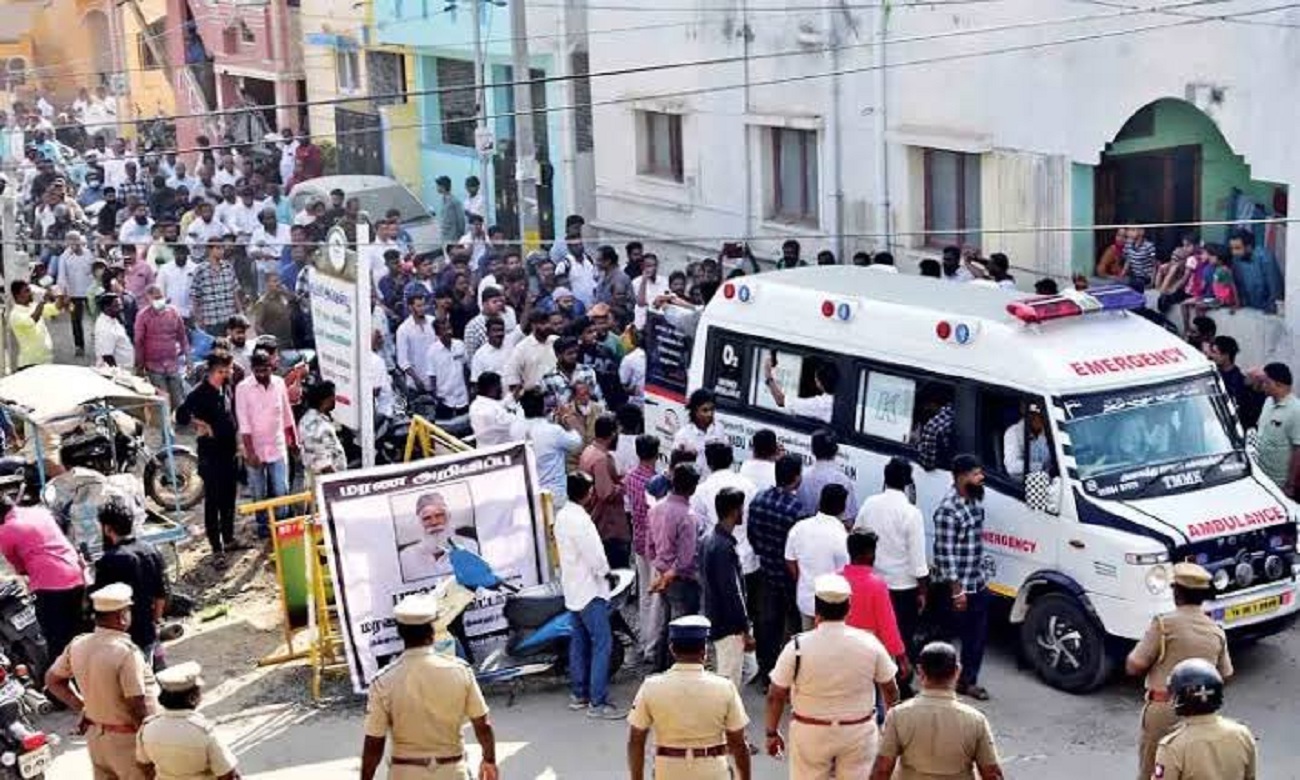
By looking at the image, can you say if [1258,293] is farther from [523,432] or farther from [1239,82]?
[523,432]

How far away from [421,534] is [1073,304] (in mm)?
4246

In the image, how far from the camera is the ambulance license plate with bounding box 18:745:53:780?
33.9 ft

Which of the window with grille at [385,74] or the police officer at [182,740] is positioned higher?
the window with grille at [385,74]

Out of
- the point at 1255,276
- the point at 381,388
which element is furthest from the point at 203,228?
the point at 1255,276

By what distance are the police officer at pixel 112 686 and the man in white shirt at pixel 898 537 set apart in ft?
13.7

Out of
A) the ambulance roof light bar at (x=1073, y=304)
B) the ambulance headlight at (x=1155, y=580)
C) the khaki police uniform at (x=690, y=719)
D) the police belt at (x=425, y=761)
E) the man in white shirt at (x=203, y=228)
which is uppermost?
the ambulance roof light bar at (x=1073, y=304)

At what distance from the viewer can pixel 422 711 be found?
8.53m

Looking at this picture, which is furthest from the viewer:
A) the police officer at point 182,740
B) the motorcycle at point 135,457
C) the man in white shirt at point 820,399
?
the motorcycle at point 135,457

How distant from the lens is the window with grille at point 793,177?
73.5ft

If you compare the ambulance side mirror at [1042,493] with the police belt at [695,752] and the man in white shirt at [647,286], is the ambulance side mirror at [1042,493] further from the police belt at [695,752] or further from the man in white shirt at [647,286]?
the man in white shirt at [647,286]

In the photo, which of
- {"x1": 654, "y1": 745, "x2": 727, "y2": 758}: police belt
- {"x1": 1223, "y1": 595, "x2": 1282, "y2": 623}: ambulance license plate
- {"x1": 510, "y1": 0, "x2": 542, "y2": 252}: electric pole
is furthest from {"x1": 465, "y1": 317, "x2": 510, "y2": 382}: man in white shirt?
{"x1": 654, "y1": 745, "x2": 727, "y2": 758}: police belt

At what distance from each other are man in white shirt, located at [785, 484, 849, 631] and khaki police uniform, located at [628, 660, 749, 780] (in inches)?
104

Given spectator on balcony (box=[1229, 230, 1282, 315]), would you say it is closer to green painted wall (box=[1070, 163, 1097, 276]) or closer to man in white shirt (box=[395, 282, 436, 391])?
green painted wall (box=[1070, 163, 1097, 276])

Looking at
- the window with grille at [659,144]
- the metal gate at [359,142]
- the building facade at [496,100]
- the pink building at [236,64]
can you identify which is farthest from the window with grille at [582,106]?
the pink building at [236,64]
